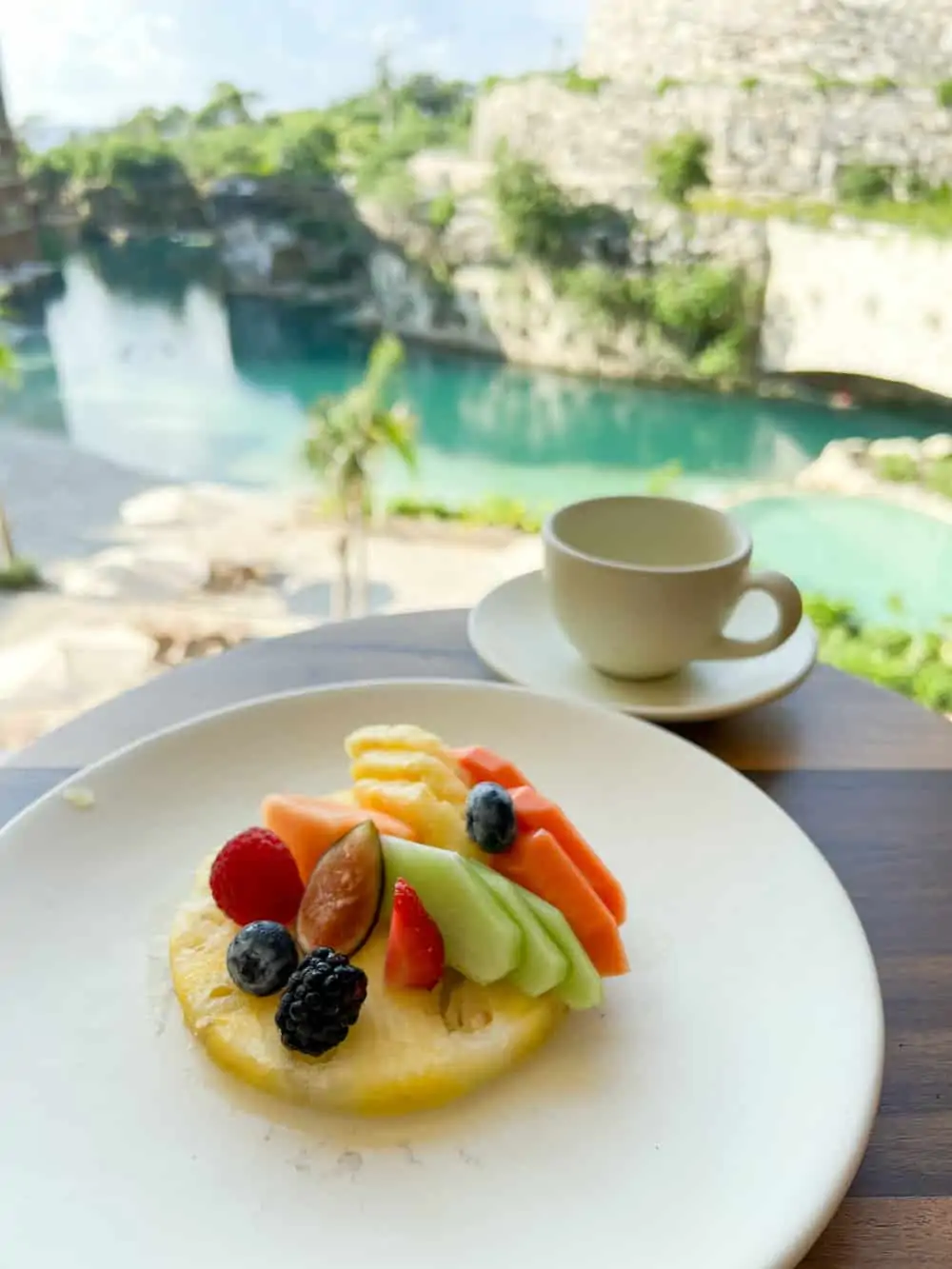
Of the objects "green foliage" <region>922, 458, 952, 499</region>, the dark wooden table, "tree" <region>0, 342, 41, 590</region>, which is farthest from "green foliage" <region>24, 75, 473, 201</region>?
the dark wooden table

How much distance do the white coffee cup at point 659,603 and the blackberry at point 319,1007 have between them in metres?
0.41

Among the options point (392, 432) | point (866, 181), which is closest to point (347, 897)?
point (392, 432)

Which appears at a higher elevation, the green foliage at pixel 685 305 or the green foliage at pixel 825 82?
the green foliage at pixel 825 82

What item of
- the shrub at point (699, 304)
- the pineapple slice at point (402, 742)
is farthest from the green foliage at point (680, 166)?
the pineapple slice at point (402, 742)

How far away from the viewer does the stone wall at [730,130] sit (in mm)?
7344

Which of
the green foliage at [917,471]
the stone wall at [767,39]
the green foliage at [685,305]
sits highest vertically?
the stone wall at [767,39]

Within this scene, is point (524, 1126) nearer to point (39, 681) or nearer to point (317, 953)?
point (317, 953)

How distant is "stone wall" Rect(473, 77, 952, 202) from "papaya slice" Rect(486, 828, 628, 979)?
8141 mm

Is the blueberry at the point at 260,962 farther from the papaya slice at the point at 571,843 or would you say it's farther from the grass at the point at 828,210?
the grass at the point at 828,210

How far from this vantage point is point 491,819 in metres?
0.61

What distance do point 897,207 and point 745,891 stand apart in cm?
820

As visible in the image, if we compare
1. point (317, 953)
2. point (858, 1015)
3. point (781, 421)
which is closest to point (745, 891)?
point (858, 1015)

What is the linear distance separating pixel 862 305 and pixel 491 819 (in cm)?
840

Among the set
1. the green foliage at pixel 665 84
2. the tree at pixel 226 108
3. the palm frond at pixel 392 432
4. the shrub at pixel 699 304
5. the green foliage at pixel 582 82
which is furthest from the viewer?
the shrub at pixel 699 304
